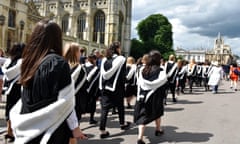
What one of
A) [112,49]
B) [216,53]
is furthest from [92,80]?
[216,53]

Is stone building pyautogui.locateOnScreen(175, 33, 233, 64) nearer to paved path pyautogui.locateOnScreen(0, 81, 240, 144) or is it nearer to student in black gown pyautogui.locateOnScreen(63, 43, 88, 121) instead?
paved path pyautogui.locateOnScreen(0, 81, 240, 144)

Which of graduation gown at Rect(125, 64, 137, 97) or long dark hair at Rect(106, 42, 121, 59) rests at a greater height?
long dark hair at Rect(106, 42, 121, 59)

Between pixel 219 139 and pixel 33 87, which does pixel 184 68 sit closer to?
pixel 219 139

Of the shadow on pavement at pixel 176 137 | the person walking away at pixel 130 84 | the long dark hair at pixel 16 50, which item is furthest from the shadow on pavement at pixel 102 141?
the person walking away at pixel 130 84

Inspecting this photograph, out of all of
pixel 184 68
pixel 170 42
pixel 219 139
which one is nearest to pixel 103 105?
pixel 219 139

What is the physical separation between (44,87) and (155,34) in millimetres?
59722

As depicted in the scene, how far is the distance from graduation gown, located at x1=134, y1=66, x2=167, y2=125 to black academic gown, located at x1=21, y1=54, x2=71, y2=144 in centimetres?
343

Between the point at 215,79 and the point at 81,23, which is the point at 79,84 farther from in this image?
the point at 81,23

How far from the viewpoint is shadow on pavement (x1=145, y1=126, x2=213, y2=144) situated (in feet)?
20.5

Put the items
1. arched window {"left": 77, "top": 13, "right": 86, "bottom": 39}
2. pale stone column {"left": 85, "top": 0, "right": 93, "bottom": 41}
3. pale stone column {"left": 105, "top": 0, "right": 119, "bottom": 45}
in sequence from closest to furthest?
pale stone column {"left": 105, "top": 0, "right": 119, "bottom": 45}, pale stone column {"left": 85, "top": 0, "right": 93, "bottom": 41}, arched window {"left": 77, "top": 13, "right": 86, "bottom": 39}

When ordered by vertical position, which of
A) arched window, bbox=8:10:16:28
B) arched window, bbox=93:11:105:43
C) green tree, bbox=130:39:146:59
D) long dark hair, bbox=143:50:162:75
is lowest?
long dark hair, bbox=143:50:162:75

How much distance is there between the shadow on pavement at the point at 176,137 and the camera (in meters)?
6.25

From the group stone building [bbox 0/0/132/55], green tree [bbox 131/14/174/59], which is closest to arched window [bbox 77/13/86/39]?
stone building [bbox 0/0/132/55]

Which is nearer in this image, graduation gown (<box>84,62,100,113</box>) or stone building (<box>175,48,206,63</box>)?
graduation gown (<box>84,62,100,113</box>)
